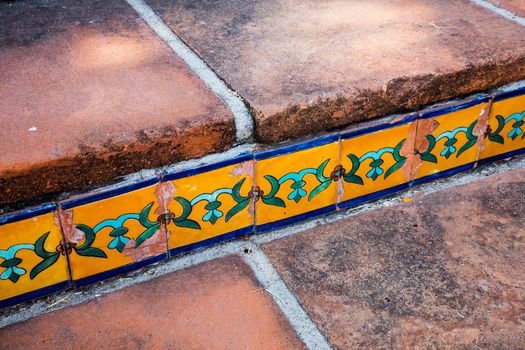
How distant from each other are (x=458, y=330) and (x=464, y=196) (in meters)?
0.30

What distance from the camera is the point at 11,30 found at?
102 cm

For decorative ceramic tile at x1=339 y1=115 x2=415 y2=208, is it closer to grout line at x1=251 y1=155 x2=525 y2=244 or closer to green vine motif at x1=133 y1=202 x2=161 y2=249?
grout line at x1=251 y1=155 x2=525 y2=244

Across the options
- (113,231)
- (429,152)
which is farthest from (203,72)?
(429,152)

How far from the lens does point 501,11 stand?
1.14 metres

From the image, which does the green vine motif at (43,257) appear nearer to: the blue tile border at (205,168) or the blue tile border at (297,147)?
the blue tile border at (205,168)

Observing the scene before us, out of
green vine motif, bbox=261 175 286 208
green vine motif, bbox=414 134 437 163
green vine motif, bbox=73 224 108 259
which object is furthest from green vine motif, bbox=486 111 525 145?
green vine motif, bbox=73 224 108 259

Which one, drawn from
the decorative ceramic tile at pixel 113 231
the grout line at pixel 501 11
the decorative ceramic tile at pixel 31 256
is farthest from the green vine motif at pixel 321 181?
the grout line at pixel 501 11

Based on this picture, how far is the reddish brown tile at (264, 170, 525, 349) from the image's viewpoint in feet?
2.63

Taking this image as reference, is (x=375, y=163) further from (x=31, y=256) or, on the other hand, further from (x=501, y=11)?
(x=31, y=256)

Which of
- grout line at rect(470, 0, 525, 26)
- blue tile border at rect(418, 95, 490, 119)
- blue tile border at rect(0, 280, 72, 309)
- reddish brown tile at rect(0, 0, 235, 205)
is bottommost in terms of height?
blue tile border at rect(0, 280, 72, 309)

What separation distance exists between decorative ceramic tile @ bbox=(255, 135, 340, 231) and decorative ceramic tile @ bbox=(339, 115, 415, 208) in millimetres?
21

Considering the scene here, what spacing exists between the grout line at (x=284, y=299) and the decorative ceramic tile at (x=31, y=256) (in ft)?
0.91

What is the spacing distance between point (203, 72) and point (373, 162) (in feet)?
1.02

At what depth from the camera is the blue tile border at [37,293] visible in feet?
2.72
